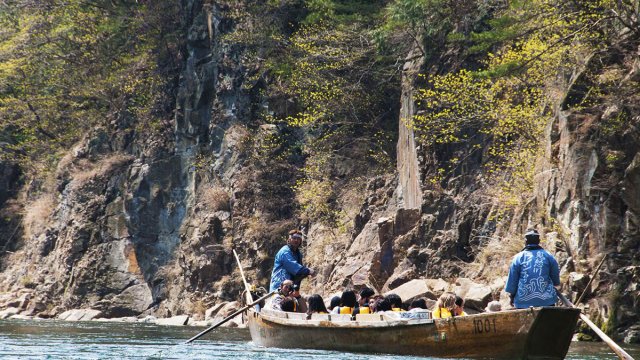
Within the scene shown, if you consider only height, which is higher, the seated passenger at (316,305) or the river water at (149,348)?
the seated passenger at (316,305)

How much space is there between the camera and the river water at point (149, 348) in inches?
656

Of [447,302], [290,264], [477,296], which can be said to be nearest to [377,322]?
[447,302]

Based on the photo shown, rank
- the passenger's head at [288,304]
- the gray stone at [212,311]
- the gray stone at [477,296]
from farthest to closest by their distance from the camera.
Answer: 1. the gray stone at [212,311]
2. the gray stone at [477,296]
3. the passenger's head at [288,304]

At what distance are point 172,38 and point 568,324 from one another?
Result: 3442 centimetres

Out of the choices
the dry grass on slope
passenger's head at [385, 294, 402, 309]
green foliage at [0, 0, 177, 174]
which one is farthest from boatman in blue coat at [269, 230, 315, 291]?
the dry grass on slope

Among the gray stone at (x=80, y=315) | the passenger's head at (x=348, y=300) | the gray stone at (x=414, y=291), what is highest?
the gray stone at (x=80, y=315)

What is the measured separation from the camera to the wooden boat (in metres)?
13.8

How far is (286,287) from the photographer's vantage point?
1908 centimetres

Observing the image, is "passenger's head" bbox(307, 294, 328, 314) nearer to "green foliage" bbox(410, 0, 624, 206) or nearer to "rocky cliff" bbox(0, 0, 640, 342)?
"rocky cliff" bbox(0, 0, 640, 342)

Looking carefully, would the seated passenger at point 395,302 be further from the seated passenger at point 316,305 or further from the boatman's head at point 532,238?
the boatman's head at point 532,238

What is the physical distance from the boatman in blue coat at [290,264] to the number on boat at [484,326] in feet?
17.1

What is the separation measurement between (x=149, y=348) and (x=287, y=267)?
3.07 m

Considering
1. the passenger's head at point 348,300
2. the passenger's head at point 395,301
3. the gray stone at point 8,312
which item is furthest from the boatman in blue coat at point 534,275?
the gray stone at point 8,312

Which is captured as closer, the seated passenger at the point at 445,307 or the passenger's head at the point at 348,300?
the seated passenger at the point at 445,307
